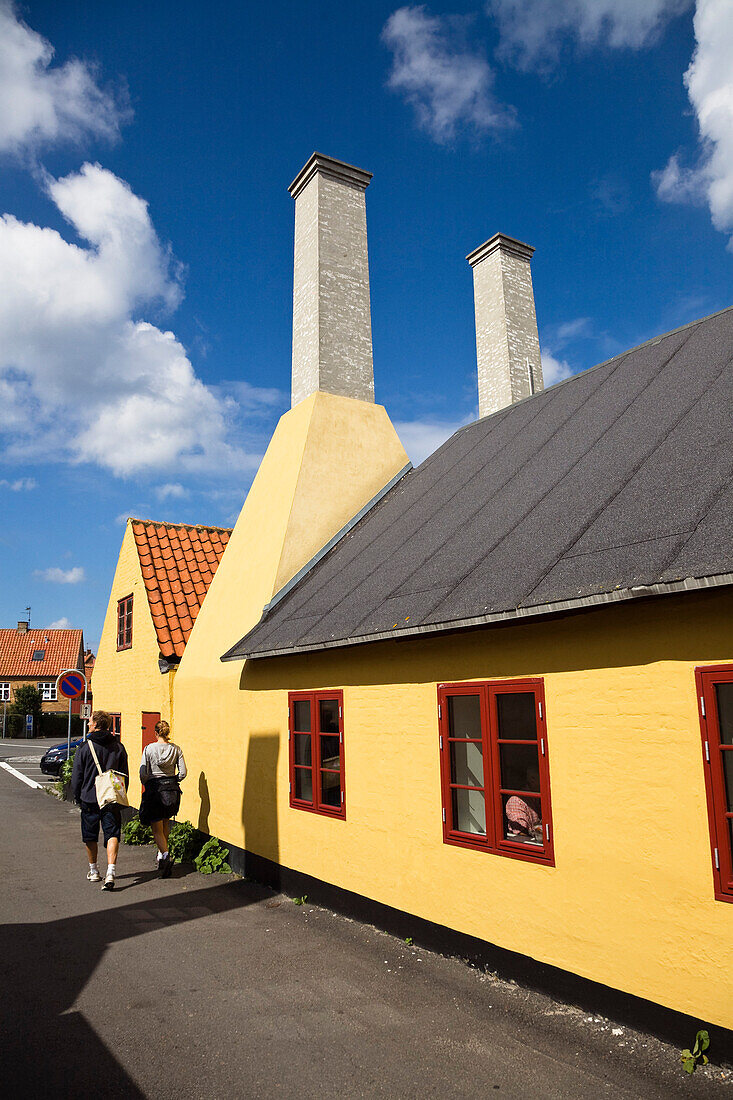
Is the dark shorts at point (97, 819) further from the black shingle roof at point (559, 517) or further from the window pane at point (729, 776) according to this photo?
the window pane at point (729, 776)

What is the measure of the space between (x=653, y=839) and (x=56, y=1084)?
347 centimetres

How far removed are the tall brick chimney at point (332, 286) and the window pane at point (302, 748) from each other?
531 centimetres

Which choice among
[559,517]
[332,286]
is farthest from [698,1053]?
[332,286]

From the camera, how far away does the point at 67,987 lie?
520 centimetres

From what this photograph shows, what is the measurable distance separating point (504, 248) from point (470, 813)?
10238 mm

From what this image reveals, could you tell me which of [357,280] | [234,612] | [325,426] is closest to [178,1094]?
[234,612]

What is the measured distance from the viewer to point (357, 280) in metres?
11.5

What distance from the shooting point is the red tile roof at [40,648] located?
5294cm

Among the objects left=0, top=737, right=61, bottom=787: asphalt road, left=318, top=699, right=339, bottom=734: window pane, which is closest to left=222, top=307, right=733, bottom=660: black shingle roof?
left=318, top=699, right=339, bottom=734: window pane

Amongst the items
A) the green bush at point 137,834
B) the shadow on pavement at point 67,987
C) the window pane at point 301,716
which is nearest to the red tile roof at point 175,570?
the green bush at point 137,834

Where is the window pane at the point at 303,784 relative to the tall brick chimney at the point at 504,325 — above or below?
below

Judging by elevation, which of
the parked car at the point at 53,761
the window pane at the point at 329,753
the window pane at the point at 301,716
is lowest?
the parked car at the point at 53,761

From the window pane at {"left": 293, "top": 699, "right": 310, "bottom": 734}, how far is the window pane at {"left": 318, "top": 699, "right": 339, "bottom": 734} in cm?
38

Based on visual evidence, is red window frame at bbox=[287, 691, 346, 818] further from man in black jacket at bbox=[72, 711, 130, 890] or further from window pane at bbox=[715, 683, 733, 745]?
window pane at bbox=[715, 683, 733, 745]
